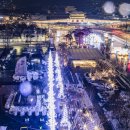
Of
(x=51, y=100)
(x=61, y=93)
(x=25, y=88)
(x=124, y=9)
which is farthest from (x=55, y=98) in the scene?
(x=124, y=9)

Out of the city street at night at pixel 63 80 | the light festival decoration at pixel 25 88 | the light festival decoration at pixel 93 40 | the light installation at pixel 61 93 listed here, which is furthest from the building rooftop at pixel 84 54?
the light festival decoration at pixel 25 88

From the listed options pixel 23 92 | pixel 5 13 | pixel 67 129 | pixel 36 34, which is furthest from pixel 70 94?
pixel 5 13

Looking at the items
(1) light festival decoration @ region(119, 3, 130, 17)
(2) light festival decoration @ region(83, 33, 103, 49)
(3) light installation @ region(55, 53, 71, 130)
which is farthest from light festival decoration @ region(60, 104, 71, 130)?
(1) light festival decoration @ region(119, 3, 130, 17)

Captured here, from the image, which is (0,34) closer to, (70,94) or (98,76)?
(98,76)

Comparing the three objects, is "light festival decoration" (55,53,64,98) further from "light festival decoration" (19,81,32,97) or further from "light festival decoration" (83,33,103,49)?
"light festival decoration" (83,33,103,49)

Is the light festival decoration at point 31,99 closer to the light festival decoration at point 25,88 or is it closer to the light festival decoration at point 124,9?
the light festival decoration at point 25,88

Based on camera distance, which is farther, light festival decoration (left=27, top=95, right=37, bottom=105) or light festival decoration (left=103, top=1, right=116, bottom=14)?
light festival decoration (left=103, top=1, right=116, bottom=14)
